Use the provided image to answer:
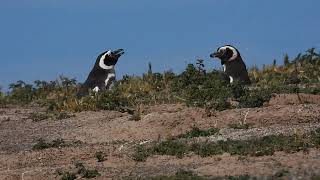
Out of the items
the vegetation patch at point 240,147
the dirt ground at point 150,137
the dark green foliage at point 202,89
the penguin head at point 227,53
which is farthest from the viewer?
the penguin head at point 227,53

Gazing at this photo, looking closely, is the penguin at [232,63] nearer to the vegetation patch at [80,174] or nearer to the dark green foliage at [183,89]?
the dark green foliage at [183,89]

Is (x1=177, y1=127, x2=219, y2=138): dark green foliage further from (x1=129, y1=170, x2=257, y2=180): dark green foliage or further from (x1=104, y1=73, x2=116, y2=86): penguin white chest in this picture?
(x1=104, y1=73, x2=116, y2=86): penguin white chest

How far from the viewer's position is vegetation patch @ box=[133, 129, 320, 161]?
34.3 ft

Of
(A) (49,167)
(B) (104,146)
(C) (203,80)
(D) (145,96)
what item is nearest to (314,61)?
(C) (203,80)

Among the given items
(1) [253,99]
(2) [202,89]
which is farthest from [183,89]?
(1) [253,99]

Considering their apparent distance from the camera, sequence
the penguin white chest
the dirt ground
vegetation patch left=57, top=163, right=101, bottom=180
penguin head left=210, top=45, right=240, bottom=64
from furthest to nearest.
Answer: the penguin white chest → penguin head left=210, top=45, right=240, bottom=64 → vegetation patch left=57, top=163, right=101, bottom=180 → the dirt ground

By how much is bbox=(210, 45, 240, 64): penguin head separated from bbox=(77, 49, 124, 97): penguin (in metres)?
2.88

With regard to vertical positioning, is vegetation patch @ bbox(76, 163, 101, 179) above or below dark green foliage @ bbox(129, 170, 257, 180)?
above

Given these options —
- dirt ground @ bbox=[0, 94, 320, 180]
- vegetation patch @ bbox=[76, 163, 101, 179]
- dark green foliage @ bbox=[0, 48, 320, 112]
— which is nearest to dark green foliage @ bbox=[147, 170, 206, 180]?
dirt ground @ bbox=[0, 94, 320, 180]

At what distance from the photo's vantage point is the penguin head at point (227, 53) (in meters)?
22.1

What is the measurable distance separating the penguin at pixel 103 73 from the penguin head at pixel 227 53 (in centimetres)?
288

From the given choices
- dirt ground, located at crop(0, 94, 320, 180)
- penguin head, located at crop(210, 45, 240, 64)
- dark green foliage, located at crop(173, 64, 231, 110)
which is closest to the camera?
dirt ground, located at crop(0, 94, 320, 180)

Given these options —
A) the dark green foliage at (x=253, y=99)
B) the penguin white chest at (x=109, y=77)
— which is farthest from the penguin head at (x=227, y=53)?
the dark green foliage at (x=253, y=99)

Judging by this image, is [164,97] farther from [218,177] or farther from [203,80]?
[218,177]
